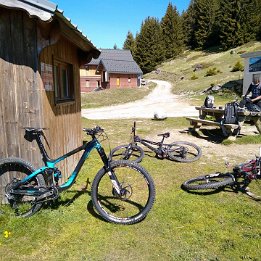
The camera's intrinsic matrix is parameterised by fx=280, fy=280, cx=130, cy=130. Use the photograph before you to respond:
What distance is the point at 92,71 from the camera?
170ft

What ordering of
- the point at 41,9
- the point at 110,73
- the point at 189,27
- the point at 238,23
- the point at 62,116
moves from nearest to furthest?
1. the point at 41,9
2. the point at 62,116
3. the point at 110,73
4. the point at 238,23
5. the point at 189,27

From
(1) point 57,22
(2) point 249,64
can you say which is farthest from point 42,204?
(2) point 249,64

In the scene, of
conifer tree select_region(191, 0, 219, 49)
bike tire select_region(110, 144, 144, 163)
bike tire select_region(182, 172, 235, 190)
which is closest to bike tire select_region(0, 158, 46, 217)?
bike tire select_region(182, 172, 235, 190)

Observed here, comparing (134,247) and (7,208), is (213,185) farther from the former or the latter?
(7,208)

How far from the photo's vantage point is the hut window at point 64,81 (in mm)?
6147

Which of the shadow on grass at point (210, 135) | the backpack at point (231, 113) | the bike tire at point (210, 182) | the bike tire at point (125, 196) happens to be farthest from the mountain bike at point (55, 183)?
the shadow on grass at point (210, 135)

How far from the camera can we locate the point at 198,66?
5603 cm

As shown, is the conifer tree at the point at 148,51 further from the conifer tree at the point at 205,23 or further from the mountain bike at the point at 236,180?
the mountain bike at the point at 236,180

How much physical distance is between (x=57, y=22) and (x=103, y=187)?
120 inches

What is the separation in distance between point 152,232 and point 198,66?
55.6m

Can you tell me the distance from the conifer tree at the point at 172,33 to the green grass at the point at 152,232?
79096mm

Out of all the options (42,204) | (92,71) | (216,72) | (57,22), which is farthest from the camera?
(92,71)

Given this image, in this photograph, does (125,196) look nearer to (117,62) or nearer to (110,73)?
(110,73)

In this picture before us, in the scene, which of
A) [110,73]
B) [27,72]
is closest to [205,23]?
[110,73]
